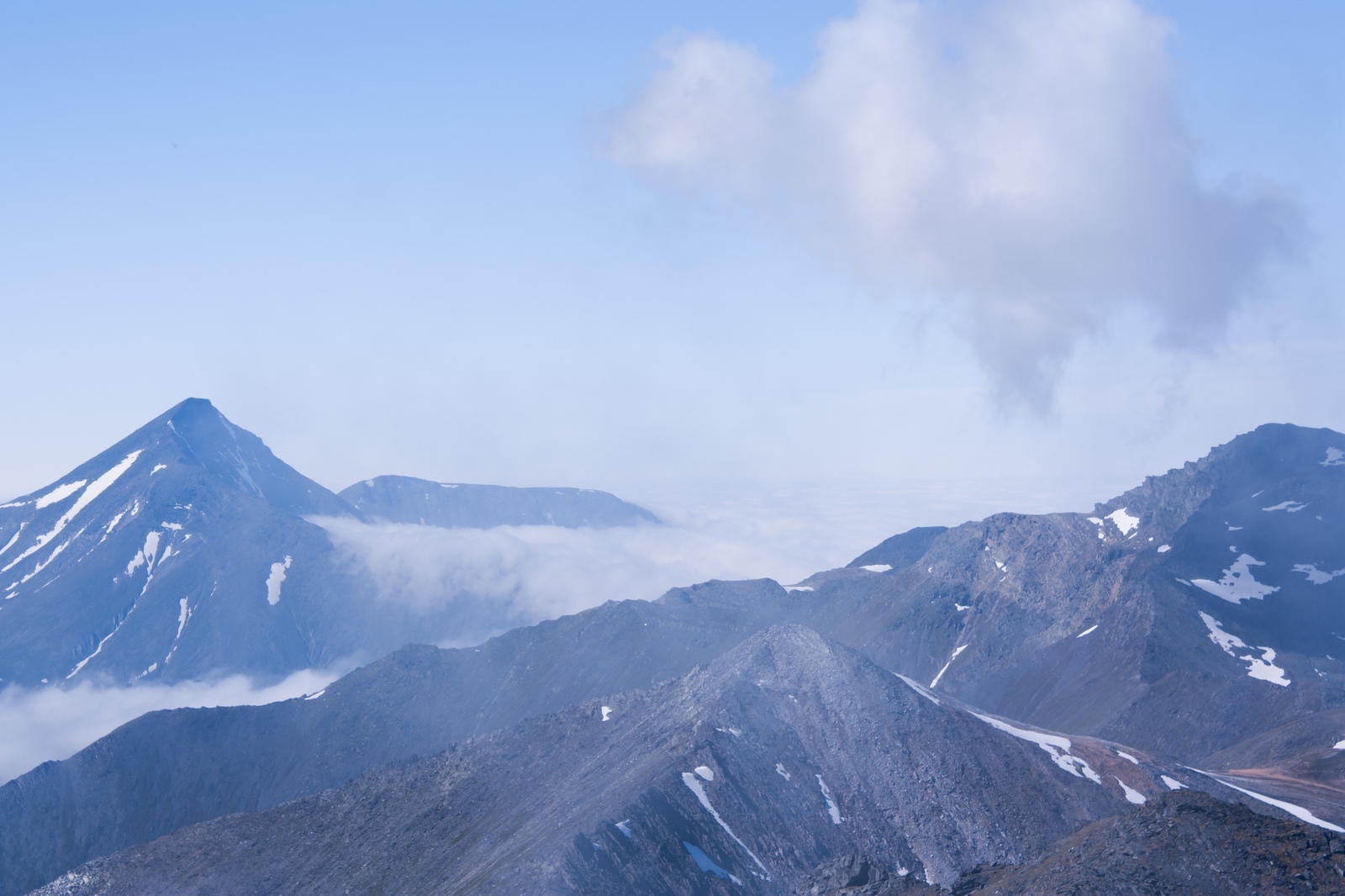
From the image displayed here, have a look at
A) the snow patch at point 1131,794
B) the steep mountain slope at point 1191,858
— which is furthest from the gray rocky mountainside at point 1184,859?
the snow patch at point 1131,794

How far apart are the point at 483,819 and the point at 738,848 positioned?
91.5 feet

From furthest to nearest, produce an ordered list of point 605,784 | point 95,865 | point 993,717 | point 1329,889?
point 993,717
point 95,865
point 605,784
point 1329,889

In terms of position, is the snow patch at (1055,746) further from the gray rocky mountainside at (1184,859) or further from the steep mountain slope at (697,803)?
the gray rocky mountainside at (1184,859)

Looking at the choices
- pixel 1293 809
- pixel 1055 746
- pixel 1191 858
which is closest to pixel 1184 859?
pixel 1191 858

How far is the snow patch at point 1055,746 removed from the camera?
119 meters

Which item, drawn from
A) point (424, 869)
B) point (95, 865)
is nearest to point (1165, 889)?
point (424, 869)

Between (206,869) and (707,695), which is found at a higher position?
(707,695)

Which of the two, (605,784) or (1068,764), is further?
(1068,764)

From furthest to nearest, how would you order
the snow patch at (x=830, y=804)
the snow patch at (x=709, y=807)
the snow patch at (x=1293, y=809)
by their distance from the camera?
the snow patch at (x=830, y=804) < the snow patch at (x=1293, y=809) < the snow patch at (x=709, y=807)

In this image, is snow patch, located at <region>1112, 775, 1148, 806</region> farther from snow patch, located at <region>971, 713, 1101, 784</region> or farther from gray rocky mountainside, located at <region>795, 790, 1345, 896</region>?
gray rocky mountainside, located at <region>795, 790, 1345, 896</region>

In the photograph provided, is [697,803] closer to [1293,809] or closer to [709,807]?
[709,807]

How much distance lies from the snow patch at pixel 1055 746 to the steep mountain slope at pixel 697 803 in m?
0.33

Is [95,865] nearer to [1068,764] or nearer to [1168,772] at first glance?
[1068,764]

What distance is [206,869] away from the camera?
117 m
